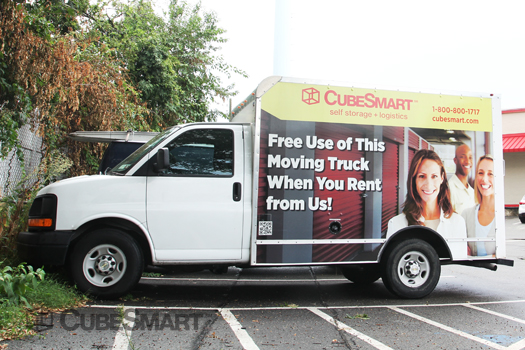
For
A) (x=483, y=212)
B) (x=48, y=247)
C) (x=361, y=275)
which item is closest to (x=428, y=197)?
(x=483, y=212)

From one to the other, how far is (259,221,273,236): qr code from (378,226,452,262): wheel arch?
158cm

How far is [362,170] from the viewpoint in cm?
612

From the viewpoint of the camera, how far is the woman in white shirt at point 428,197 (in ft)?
20.6

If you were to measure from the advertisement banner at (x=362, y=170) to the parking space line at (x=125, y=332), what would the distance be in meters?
1.70

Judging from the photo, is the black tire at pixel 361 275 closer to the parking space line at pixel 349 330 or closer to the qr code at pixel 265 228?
the parking space line at pixel 349 330

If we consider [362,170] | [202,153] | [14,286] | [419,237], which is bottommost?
[14,286]

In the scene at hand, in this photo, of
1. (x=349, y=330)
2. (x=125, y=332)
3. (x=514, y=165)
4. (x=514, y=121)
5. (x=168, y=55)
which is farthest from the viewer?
(x=514, y=121)

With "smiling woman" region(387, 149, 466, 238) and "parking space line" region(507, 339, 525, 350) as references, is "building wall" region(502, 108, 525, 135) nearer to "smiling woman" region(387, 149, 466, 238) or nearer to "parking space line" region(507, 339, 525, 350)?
"smiling woman" region(387, 149, 466, 238)

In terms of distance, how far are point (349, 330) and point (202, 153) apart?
277cm

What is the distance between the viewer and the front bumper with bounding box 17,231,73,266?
17.6 feet

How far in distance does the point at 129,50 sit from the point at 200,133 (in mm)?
11306

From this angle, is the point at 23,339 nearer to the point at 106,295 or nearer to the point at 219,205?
the point at 106,295

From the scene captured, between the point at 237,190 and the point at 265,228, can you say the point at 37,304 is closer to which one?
the point at 237,190

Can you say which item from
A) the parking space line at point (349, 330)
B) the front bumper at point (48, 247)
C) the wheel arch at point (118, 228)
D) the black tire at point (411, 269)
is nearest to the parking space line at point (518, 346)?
the parking space line at point (349, 330)
